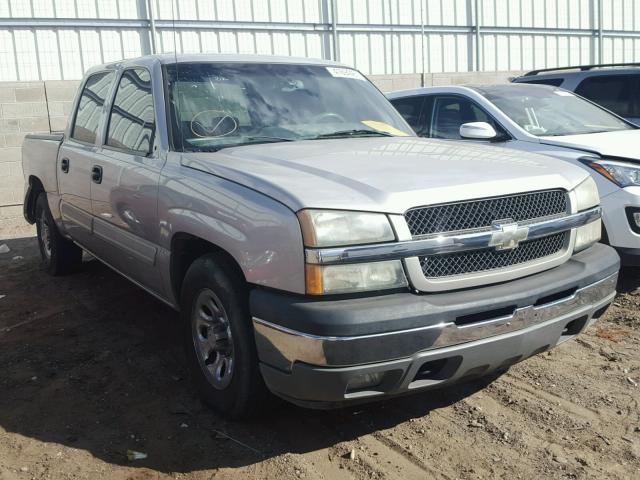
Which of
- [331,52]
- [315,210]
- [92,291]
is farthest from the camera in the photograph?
[331,52]

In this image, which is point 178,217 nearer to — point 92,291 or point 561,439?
point 561,439

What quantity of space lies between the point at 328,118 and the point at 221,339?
5.51 feet

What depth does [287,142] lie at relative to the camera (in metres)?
3.94

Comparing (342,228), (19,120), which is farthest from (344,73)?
(19,120)

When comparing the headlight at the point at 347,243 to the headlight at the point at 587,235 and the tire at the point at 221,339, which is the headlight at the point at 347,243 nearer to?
the tire at the point at 221,339

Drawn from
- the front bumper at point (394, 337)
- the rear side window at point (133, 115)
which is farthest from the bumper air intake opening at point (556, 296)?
the rear side window at point (133, 115)

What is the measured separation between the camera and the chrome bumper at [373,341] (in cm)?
267

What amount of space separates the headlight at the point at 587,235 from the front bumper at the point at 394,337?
16.8 inches

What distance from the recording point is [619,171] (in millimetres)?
5074

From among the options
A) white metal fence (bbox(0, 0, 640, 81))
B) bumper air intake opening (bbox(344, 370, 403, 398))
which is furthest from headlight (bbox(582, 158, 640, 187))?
white metal fence (bbox(0, 0, 640, 81))

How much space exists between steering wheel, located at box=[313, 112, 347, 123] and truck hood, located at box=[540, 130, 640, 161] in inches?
88.7

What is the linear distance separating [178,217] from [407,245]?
133cm

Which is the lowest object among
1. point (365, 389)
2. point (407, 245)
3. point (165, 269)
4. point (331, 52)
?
point (365, 389)

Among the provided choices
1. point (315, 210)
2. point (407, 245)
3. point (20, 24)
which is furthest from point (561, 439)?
point (20, 24)
